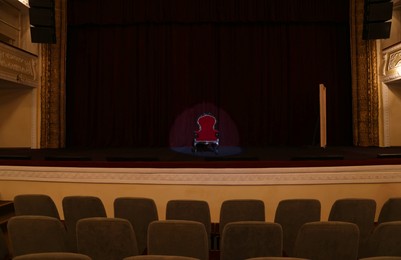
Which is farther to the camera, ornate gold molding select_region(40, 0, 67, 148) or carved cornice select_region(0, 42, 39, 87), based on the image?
ornate gold molding select_region(40, 0, 67, 148)

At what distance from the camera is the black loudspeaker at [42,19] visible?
287 inches

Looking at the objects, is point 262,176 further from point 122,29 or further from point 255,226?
point 122,29

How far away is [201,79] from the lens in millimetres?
10414

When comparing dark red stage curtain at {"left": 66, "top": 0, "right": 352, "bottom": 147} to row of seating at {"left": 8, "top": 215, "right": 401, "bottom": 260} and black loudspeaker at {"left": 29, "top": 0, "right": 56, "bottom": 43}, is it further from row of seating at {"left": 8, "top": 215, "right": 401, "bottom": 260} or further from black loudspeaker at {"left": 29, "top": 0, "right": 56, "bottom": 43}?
row of seating at {"left": 8, "top": 215, "right": 401, "bottom": 260}

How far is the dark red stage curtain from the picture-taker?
10.2 meters

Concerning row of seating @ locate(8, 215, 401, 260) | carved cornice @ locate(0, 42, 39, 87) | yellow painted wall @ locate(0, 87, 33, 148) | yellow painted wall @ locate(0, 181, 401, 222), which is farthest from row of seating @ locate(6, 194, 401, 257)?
yellow painted wall @ locate(0, 87, 33, 148)

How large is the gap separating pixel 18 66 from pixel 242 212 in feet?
26.3

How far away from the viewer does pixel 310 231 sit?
1.85 m

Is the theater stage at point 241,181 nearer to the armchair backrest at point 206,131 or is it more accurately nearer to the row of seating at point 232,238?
the row of seating at point 232,238

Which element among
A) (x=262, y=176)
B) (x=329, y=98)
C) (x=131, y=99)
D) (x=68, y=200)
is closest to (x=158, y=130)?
(x=131, y=99)

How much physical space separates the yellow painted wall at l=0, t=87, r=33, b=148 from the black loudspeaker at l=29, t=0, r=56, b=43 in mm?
2774

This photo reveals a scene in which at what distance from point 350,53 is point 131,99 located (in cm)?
565

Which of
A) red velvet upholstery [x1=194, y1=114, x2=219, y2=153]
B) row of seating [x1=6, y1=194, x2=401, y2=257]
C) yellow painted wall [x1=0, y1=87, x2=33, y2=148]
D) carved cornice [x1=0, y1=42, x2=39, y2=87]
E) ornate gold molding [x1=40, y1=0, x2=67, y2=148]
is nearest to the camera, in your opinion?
row of seating [x1=6, y1=194, x2=401, y2=257]

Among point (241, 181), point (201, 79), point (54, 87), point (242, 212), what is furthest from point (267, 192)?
point (54, 87)
